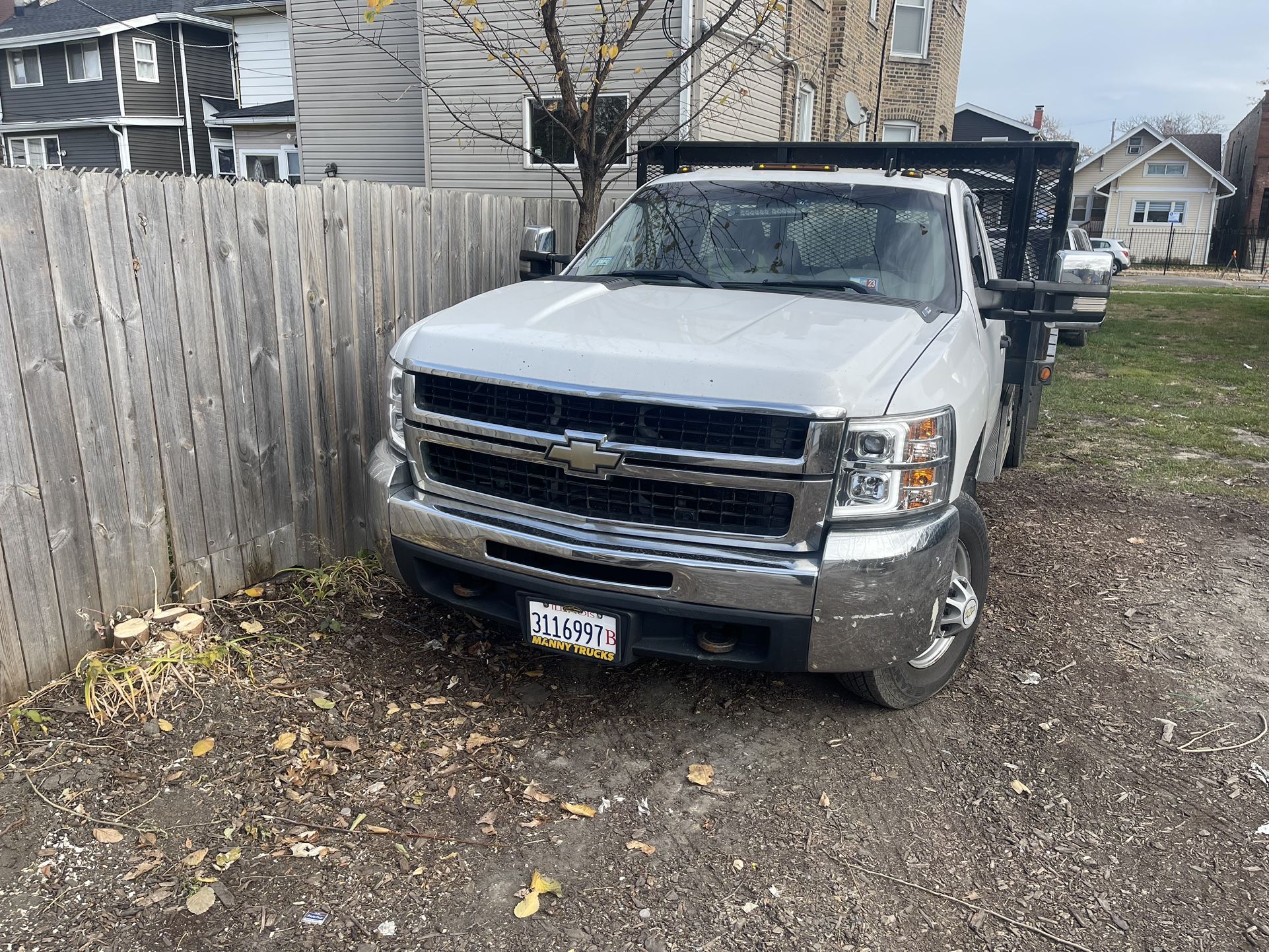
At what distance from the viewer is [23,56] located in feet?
107

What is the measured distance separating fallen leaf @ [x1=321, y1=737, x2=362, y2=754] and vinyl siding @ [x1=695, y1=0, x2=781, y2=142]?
1044 centimetres

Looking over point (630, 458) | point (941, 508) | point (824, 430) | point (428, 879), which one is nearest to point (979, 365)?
point (941, 508)

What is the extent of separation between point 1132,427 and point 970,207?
4.92 meters

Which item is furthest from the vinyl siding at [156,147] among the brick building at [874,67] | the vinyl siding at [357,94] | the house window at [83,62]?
the brick building at [874,67]

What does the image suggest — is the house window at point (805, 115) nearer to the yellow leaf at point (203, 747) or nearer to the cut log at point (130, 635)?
the cut log at point (130, 635)

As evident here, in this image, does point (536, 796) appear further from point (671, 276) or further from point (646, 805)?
point (671, 276)

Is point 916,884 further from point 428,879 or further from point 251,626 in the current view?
point 251,626

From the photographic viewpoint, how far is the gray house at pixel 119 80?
30094mm

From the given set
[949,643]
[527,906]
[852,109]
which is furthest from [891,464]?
[852,109]

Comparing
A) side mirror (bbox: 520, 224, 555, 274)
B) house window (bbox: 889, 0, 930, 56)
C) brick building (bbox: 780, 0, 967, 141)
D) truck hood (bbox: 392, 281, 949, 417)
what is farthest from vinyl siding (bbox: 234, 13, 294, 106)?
truck hood (bbox: 392, 281, 949, 417)

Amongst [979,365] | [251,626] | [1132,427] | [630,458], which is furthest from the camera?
[1132,427]

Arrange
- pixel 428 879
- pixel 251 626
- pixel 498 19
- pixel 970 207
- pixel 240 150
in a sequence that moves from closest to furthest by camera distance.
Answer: pixel 428 879 → pixel 251 626 → pixel 970 207 → pixel 498 19 → pixel 240 150

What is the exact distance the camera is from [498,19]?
14938 mm

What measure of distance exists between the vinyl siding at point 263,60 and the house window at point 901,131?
1585 cm
